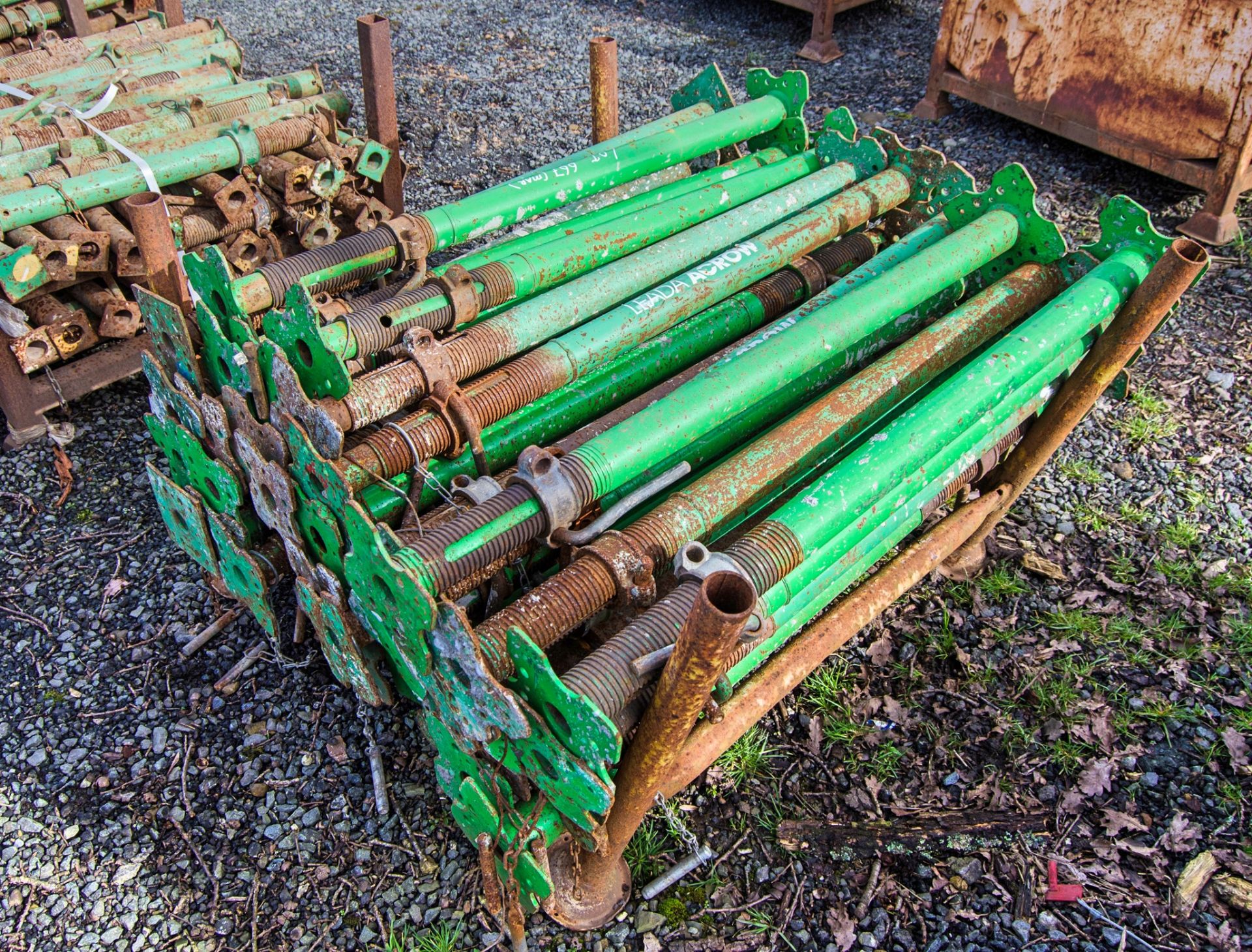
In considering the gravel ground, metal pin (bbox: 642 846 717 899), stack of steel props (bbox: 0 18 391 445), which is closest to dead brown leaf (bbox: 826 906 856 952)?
the gravel ground

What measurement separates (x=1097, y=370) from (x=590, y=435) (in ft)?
7.37

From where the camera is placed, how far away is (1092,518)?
4.92m

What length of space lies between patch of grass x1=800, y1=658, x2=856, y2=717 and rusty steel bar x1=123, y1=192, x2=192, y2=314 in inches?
120

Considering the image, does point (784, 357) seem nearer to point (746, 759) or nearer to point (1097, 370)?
point (1097, 370)

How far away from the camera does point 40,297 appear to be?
4.89m

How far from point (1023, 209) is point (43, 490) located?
206 inches

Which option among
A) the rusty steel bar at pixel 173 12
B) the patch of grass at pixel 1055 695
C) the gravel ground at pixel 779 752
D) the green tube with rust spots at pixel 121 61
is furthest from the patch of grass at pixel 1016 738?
Result: the rusty steel bar at pixel 173 12

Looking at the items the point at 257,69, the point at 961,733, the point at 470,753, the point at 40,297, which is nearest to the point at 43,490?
the point at 40,297

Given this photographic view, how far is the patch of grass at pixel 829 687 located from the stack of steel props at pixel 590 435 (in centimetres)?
63

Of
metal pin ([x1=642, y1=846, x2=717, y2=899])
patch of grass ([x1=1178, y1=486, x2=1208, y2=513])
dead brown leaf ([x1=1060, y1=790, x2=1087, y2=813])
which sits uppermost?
patch of grass ([x1=1178, y1=486, x2=1208, y2=513])

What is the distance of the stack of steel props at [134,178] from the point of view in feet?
15.8

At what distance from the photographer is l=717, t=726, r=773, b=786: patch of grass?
3.77 metres

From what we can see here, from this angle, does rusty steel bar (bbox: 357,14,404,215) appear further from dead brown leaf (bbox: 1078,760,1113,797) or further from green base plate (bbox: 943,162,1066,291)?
dead brown leaf (bbox: 1078,760,1113,797)

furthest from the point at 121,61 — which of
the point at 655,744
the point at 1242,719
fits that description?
the point at 1242,719
